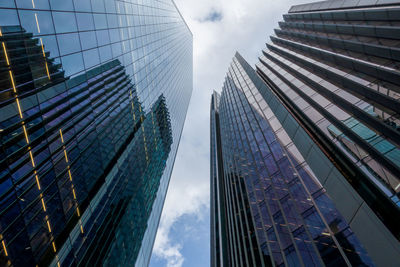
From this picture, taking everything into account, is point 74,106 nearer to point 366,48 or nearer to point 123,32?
point 123,32

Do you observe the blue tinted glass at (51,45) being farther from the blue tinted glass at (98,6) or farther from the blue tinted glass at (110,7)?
the blue tinted glass at (110,7)

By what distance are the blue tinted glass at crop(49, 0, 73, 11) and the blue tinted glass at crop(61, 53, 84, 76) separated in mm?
3374

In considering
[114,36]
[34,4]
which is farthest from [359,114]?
[114,36]

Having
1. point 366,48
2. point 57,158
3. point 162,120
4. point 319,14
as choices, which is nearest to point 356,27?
point 366,48

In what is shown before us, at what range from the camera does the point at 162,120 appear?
45469 millimetres

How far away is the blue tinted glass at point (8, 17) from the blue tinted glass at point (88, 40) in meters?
6.77

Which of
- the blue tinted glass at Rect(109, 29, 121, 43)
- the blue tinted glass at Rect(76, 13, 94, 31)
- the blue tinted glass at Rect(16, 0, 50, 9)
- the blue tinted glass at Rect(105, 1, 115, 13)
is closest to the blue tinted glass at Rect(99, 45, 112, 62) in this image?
the blue tinted glass at Rect(109, 29, 121, 43)

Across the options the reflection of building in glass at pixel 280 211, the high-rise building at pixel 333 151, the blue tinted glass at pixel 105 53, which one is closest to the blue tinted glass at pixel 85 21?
the blue tinted glass at pixel 105 53

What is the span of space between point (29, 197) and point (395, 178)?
21056 mm

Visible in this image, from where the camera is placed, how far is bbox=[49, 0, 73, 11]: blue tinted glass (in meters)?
15.1

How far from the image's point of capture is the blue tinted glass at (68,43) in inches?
628

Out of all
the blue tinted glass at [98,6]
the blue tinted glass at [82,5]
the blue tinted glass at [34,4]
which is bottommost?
the blue tinted glass at [34,4]

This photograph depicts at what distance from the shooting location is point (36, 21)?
13.4 metres

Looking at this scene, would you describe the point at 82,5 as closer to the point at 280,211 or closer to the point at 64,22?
the point at 64,22
